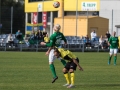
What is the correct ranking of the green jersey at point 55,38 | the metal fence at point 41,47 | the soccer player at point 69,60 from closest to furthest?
the soccer player at point 69,60 < the green jersey at point 55,38 < the metal fence at point 41,47

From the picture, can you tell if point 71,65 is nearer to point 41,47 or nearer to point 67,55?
point 67,55

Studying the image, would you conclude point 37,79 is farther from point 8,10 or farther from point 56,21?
point 8,10

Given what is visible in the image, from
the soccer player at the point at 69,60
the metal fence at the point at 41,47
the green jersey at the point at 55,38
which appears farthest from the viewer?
the metal fence at the point at 41,47

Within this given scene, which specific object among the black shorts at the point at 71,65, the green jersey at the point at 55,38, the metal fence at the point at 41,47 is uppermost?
the green jersey at the point at 55,38

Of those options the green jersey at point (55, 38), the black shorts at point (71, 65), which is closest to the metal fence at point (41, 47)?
the green jersey at point (55, 38)

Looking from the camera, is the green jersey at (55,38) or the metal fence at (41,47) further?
the metal fence at (41,47)

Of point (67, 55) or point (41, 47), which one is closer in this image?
point (67, 55)

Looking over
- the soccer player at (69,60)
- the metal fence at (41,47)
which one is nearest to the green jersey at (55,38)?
the soccer player at (69,60)

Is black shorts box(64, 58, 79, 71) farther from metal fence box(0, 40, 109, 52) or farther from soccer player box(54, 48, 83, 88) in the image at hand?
metal fence box(0, 40, 109, 52)

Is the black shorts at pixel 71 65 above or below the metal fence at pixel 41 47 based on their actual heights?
above

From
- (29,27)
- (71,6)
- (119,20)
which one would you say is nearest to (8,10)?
(29,27)

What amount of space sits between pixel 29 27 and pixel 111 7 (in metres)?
10.0

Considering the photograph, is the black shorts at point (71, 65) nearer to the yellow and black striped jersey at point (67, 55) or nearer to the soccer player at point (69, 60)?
the soccer player at point (69, 60)

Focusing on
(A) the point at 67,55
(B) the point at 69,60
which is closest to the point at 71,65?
(B) the point at 69,60
